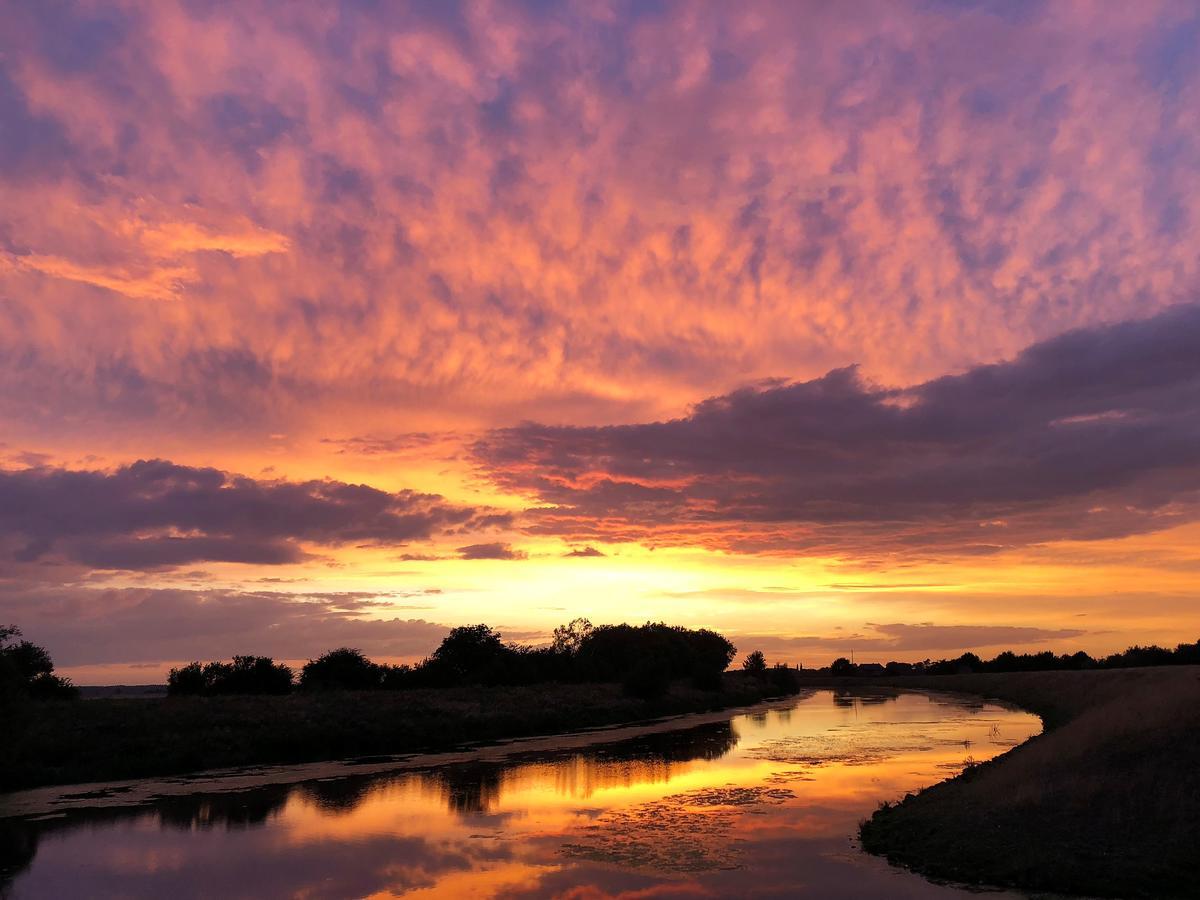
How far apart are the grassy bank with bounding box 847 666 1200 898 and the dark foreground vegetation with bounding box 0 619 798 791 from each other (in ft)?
102

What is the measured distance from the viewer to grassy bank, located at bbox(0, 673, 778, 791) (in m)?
37.8

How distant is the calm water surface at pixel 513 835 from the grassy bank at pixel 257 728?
8.60 m

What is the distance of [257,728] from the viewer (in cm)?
4784

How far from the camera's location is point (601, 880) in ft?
62.7

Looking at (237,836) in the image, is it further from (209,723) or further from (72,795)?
(209,723)

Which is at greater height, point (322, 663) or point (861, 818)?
point (322, 663)

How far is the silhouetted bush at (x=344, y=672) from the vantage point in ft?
290

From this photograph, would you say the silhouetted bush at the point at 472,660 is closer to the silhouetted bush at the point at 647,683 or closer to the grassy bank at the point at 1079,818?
the silhouetted bush at the point at 647,683

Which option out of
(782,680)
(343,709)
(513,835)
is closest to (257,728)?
(343,709)

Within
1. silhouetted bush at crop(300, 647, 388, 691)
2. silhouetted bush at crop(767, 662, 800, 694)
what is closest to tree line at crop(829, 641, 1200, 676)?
silhouetted bush at crop(767, 662, 800, 694)

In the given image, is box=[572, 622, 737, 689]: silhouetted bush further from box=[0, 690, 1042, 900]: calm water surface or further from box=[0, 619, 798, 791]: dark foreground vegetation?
box=[0, 690, 1042, 900]: calm water surface

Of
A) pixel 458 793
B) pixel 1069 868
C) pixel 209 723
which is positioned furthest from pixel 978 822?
pixel 209 723

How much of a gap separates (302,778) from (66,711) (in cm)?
2392

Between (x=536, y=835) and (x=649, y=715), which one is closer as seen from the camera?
(x=536, y=835)
